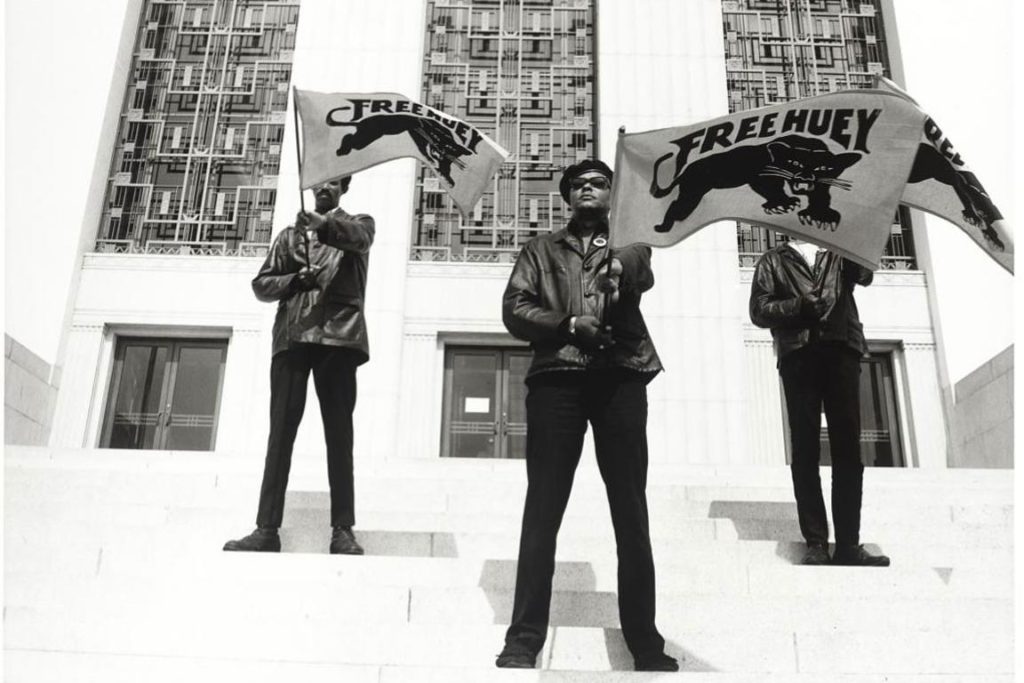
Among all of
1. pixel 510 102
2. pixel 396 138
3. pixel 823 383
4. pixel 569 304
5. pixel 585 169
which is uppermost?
pixel 510 102

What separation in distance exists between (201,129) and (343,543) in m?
9.63

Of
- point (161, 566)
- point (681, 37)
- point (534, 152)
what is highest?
point (681, 37)

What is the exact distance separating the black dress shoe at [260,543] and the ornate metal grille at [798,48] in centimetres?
1013

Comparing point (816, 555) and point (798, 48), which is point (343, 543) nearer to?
point (816, 555)

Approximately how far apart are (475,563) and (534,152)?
29.3 feet

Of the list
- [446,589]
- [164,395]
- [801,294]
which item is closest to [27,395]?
[164,395]

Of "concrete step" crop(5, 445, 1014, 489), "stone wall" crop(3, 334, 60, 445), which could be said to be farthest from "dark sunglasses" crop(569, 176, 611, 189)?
"stone wall" crop(3, 334, 60, 445)

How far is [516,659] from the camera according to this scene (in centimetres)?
339

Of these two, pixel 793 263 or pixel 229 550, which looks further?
pixel 793 263

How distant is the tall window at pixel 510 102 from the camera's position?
487 inches

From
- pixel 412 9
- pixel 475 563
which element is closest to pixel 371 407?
pixel 412 9

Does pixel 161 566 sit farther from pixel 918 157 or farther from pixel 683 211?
pixel 918 157

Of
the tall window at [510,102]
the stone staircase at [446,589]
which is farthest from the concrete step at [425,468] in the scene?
the tall window at [510,102]

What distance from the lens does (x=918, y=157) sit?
15.2 feet
